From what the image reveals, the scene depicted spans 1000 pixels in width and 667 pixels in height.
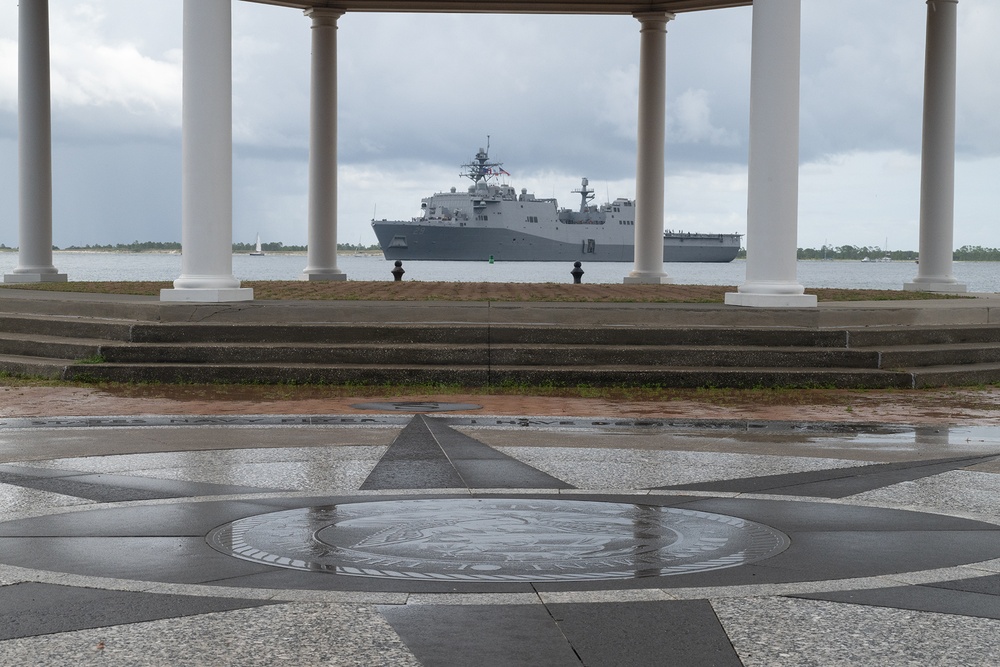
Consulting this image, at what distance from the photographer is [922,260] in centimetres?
2752

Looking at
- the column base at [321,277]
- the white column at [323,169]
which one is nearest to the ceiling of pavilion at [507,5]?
the white column at [323,169]

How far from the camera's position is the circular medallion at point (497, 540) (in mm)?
5754

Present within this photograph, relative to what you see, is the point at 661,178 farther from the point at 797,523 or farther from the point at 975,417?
the point at 797,523

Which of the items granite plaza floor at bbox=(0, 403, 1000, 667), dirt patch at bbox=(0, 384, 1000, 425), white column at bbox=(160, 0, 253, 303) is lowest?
dirt patch at bbox=(0, 384, 1000, 425)

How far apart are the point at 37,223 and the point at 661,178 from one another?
14.6 metres

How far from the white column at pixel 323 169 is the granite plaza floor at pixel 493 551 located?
19129 millimetres

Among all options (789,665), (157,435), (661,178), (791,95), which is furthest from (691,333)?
(661,178)

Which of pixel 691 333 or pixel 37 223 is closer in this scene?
pixel 691 333

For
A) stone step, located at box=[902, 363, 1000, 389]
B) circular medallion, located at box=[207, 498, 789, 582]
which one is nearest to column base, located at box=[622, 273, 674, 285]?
stone step, located at box=[902, 363, 1000, 389]

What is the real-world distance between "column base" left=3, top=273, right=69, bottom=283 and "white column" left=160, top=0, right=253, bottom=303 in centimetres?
1014

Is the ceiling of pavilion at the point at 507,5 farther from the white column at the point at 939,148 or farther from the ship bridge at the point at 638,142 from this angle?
the white column at the point at 939,148

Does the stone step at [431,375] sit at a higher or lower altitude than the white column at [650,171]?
lower

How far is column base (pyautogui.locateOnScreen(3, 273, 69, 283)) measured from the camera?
85.6 ft

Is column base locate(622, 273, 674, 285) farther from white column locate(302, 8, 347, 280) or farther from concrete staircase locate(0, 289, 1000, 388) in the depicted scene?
concrete staircase locate(0, 289, 1000, 388)
